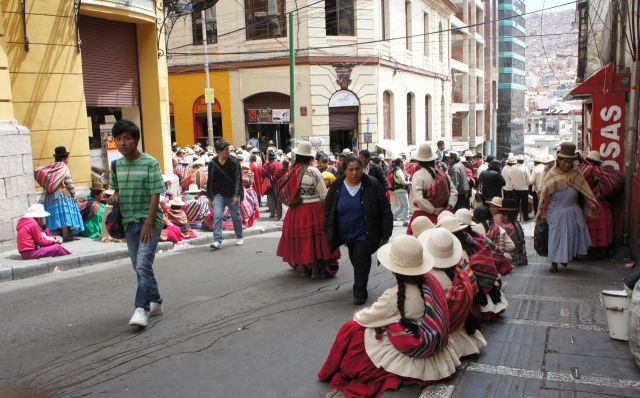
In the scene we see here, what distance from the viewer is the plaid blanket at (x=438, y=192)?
7281 mm

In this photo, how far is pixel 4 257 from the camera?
27.7 ft

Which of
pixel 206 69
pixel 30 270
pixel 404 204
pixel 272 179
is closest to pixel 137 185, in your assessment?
pixel 30 270

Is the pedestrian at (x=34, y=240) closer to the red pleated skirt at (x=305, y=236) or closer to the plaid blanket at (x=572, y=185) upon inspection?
the red pleated skirt at (x=305, y=236)

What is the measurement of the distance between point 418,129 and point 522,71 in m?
40.1

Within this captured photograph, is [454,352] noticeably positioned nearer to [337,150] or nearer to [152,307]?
[152,307]

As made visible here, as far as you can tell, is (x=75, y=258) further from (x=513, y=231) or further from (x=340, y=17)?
(x=340, y=17)

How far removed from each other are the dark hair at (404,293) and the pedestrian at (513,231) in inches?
183

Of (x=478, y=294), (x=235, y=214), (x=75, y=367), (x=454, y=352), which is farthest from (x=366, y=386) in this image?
(x=235, y=214)

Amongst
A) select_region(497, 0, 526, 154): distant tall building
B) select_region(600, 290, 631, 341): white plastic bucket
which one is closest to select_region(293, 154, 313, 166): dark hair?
select_region(600, 290, 631, 341): white plastic bucket

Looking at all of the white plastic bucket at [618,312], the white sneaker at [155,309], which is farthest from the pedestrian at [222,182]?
the white plastic bucket at [618,312]

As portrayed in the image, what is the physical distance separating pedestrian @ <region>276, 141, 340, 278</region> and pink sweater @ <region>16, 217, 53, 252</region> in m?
3.99

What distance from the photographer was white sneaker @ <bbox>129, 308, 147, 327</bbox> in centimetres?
520

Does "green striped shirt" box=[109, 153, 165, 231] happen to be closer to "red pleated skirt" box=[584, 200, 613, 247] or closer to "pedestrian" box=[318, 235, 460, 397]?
"pedestrian" box=[318, 235, 460, 397]

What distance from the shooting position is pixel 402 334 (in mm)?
3727
